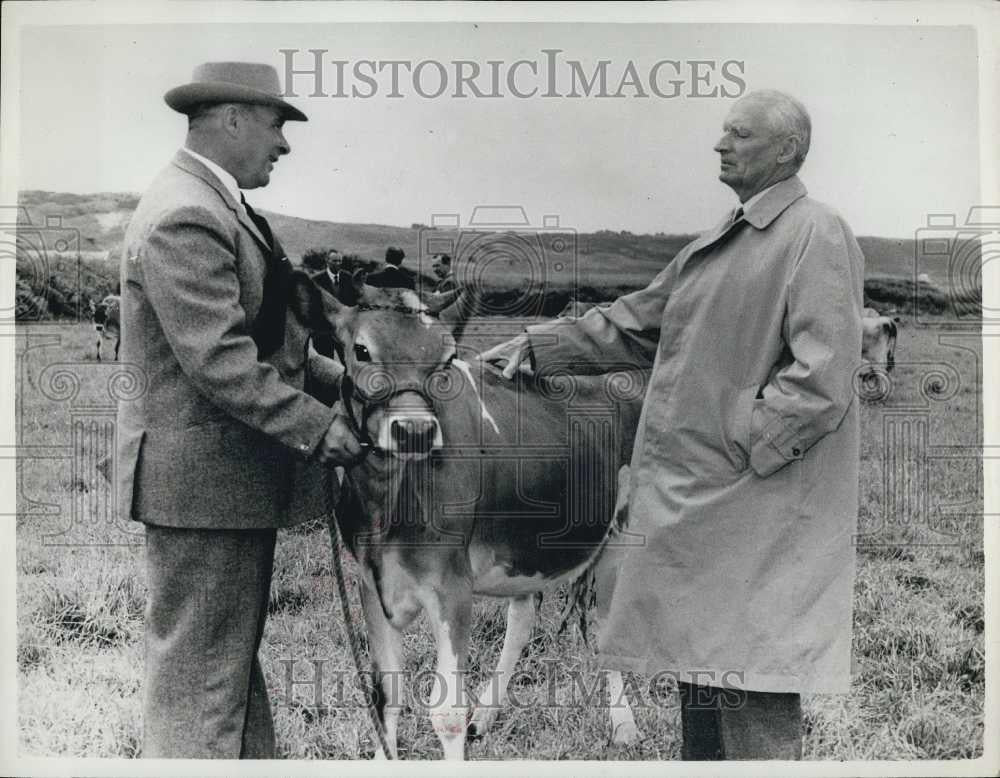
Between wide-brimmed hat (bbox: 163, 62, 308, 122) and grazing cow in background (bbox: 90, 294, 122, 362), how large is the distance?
838mm

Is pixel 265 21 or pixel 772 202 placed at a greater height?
pixel 265 21

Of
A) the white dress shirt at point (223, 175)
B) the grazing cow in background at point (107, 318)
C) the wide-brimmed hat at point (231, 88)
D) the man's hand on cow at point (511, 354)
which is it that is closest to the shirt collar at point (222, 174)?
the white dress shirt at point (223, 175)

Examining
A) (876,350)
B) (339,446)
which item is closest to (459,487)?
(339,446)

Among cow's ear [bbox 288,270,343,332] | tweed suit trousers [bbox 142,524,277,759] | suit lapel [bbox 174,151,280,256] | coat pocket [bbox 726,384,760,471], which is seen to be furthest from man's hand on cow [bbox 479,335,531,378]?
tweed suit trousers [bbox 142,524,277,759]

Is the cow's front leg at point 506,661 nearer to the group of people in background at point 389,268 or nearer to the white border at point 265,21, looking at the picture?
the white border at point 265,21

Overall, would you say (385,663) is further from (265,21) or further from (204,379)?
(265,21)

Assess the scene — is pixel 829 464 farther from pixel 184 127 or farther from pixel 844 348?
pixel 184 127

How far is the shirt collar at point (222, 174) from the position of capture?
167 inches

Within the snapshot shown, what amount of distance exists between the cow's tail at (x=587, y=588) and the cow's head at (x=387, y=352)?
2.63 feet

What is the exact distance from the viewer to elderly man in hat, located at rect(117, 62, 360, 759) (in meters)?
4.02

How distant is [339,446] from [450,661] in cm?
99

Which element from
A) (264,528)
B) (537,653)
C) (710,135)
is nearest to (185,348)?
(264,528)

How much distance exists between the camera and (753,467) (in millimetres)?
4188

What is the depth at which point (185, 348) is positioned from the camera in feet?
13.1
